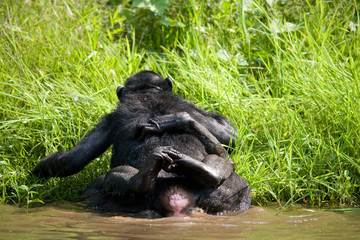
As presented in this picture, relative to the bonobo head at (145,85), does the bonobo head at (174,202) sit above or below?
below

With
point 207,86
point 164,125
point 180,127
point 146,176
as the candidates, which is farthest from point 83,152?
point 207,86

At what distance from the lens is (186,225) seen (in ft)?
14.0

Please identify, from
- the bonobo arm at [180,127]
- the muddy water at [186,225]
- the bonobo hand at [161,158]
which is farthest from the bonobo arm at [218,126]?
the bonobo hand at [161,158]

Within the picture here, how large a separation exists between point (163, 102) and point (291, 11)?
351 centimetres

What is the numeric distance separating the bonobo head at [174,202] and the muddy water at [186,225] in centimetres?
10

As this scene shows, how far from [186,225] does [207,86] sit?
8.74 ft

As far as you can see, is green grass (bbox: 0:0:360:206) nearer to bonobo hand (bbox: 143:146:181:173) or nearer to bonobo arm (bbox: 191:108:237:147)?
bonobo arm (bbox: 191:108:237:147)

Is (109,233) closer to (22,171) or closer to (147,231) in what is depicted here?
(147,231)

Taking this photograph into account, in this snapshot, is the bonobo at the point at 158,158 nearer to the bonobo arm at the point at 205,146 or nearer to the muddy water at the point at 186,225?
the bonobo arm at the point at 205,146

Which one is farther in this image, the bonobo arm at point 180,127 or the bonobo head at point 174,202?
the bonobo arm at point 180,127

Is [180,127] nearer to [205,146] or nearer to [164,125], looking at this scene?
[164,125]

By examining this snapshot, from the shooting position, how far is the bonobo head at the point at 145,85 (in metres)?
5.79

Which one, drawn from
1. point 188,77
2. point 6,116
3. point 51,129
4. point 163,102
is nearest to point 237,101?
point 188,77

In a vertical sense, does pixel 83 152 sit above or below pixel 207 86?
below
